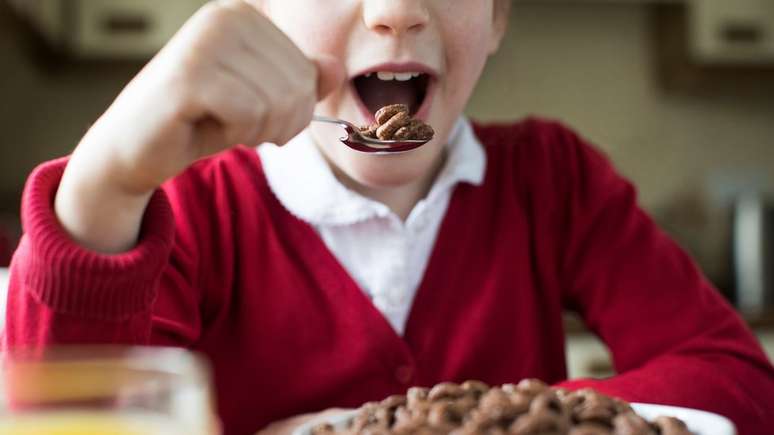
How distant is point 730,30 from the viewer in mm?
2662

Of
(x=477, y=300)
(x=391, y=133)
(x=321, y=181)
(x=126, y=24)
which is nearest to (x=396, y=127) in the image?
(x=391, y=133)

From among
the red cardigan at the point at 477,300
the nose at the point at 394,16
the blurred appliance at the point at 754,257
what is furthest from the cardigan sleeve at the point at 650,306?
the blurred appliance at the point at 754,257

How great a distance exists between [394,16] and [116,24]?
1939 millimetres

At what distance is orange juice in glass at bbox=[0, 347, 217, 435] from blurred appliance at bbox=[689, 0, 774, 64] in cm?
255

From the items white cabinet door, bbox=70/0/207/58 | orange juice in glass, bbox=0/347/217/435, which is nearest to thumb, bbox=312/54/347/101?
orange juice in glass, bbox=0/347/217/435

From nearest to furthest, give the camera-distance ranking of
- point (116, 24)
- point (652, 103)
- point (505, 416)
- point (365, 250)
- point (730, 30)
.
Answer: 1. point (505, 416)
2. point (365, 250)
3. point (116, 24)
4. point (730, 30)
5. point (652, 103)

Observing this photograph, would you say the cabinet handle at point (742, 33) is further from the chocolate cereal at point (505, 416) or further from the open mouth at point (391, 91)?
the chocolate cereal at point (505, 416)

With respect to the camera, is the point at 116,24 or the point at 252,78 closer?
the point at 252,78

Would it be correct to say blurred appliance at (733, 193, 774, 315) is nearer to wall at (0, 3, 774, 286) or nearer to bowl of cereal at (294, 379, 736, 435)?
wall at (0, 3, 774, 286)

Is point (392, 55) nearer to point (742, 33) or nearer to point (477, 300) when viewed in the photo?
point (477, 300)

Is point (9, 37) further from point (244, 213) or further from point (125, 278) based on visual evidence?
Answer: point (125, 278)

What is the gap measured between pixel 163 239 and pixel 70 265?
0.23ft

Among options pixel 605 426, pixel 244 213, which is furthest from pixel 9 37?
pixel 605 426

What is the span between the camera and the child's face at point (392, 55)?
806mm
